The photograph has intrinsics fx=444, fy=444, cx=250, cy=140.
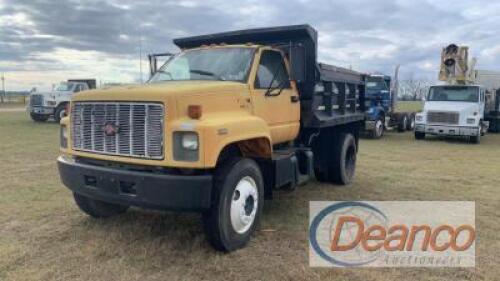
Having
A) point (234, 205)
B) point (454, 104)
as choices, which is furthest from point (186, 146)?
point (454, 104)

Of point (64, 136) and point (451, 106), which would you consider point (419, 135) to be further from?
point (64, 136)

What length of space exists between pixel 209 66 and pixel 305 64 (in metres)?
1.45

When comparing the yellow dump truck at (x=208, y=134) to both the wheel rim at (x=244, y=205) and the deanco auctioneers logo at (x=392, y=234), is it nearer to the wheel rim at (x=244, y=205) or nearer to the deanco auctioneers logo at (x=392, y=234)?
the wheel rim at (x=244, y=205)

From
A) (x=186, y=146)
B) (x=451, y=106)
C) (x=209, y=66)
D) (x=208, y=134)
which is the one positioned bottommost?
(x=186, y=146)

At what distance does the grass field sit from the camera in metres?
4.24

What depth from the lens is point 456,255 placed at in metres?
4.73

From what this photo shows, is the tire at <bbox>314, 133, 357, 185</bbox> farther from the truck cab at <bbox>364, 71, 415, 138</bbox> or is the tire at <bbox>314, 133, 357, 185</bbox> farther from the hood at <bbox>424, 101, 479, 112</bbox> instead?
the hood at <bbox>424, 101, 479, 112</bbox>

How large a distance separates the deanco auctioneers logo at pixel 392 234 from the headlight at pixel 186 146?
1649mm

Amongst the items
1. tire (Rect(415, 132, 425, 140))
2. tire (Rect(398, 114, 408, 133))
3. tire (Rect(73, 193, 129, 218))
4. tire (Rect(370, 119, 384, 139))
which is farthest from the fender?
tire (Rect(398, 114, 408, 133))

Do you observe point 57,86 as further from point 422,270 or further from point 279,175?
point 422,270

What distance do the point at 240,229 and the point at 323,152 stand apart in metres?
3.72

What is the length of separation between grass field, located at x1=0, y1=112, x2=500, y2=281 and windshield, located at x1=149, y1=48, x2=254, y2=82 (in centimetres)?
186

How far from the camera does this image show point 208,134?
4160mm

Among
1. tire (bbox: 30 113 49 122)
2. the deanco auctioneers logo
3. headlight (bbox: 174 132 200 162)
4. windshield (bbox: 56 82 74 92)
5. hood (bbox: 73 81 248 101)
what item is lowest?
the deanco auctioneers logo
